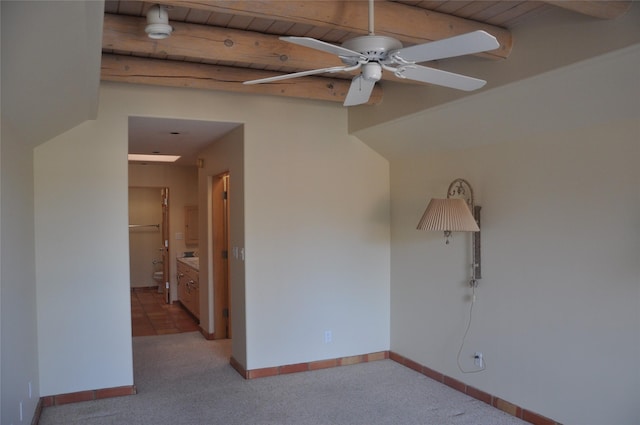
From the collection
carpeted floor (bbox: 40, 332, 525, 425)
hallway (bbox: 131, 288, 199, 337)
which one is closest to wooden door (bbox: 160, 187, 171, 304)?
hallway (bbox: 131, 288, 199, 337)

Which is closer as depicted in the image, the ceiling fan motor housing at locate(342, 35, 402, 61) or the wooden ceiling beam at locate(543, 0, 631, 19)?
the ceiling fan motor housing at locate(342, 35, 402, 61)

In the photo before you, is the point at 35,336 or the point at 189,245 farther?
the point at 189,245

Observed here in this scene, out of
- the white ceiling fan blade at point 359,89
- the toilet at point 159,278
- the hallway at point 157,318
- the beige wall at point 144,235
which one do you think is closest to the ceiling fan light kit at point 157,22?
the white ceiling fan blade at point 359,89

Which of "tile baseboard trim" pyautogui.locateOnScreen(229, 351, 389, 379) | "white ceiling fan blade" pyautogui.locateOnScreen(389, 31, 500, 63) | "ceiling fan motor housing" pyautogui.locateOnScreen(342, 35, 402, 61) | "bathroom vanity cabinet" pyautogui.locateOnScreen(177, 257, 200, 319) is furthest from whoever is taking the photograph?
"bathroom vanity cabinet" pyautogui.locateOnScreen(177, 257, 200, 319)

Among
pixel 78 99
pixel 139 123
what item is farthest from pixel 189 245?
pixel 78 99

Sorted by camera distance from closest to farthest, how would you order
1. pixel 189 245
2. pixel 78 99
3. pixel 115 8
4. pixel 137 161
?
pixel 115 8 < pixel 78 99 < pixel 137 161 < pixel 189 245

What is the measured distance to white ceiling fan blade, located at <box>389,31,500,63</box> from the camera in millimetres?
1902

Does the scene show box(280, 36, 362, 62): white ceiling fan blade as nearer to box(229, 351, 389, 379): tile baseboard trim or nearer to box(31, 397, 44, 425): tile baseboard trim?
box(31, 397, 44, 425): tile baseboard trim

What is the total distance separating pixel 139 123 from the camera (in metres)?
4.47

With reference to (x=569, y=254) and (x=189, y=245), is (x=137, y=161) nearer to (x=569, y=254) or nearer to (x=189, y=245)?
(x=189, y=245)

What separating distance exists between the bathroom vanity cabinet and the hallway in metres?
0.14

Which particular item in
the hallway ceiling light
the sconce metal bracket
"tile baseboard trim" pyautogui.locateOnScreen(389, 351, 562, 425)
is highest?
the hallway ceiling light

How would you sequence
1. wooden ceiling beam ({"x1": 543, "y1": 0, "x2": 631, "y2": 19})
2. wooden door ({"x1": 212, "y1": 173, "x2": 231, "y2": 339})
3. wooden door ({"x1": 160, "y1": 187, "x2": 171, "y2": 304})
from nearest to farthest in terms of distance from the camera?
wooden ceiling beam ({"x1": 543, "y1": 0, "x2": 631, "y2": 19}), wooden door ({"x1": 212, "y1": 173, "x2": 231, "y2": 339}), wooden door ({"x1": 160, "y1": 187, "x2": 171, "y2": 304})

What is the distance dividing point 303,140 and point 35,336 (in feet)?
8.65
